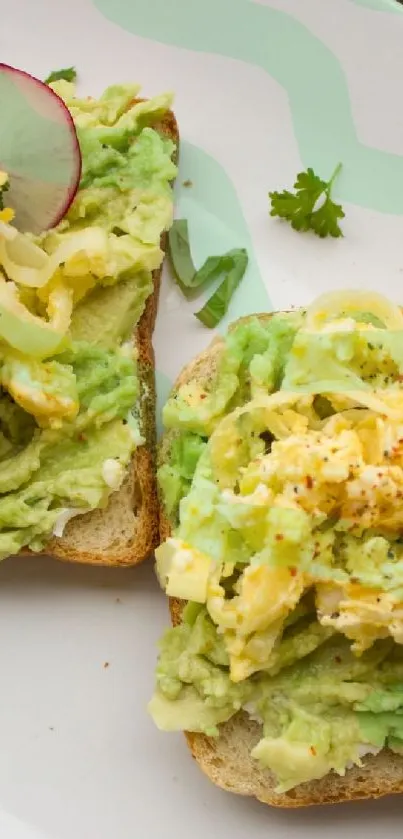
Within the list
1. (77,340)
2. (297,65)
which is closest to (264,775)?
(77,340)

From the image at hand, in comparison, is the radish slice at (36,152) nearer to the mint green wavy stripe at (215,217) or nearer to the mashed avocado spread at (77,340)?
the mashed avocado spread at (77,340)

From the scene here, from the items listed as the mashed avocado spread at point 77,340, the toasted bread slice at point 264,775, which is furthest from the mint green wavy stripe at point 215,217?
the toasted bread slice at point 264,775

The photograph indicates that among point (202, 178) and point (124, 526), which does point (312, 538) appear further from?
point (202, 178)

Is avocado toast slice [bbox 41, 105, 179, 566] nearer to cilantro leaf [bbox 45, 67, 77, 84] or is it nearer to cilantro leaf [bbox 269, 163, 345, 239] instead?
cilantro leaf [bbox 269, 163, 345, 239]

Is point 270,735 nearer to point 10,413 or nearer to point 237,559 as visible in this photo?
point 237,559

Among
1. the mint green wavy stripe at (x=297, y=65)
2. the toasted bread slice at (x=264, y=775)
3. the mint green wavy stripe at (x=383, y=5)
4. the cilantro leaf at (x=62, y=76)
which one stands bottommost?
the toasted bread slice at (x=264, y=775)

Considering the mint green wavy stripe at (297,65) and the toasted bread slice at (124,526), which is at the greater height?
the mint green wavy stripe at (297,65)

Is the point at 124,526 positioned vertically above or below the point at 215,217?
below
